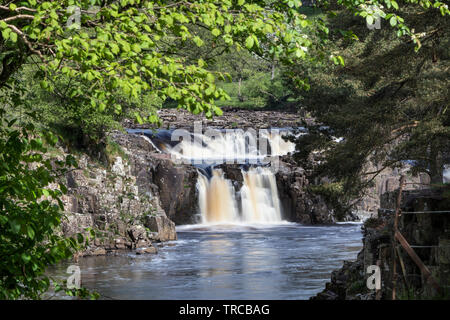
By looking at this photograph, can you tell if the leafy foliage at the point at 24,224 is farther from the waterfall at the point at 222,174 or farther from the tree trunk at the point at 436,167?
the waterfall at the point at 222,174

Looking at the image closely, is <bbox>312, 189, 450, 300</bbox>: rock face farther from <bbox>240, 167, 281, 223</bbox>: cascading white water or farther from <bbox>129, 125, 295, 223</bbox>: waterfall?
<bbox>240, 167, 281, 223</bbox>: cascading white water

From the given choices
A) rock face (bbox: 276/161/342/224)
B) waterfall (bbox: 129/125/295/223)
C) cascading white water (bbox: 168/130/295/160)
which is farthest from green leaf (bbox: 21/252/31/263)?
cascading white water (bbox: 168/130/295/160)

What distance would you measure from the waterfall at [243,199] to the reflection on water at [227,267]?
3988 millimetres

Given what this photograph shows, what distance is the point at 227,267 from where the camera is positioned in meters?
23.6

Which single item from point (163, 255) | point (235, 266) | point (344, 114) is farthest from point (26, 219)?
point (163, 255)

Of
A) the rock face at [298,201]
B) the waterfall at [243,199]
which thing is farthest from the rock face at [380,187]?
the waterfall at [243,199]

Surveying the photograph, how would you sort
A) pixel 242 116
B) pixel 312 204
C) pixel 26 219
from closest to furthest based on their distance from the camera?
pixel 26 219 → pixel 312 204 → pixel 242 116

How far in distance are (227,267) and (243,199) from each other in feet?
53.5

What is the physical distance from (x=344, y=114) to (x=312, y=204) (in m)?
22.0

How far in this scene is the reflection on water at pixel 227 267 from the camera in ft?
62.8

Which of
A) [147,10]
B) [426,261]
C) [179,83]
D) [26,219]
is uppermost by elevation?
[147,10]

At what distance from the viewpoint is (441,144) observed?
55.3 ft

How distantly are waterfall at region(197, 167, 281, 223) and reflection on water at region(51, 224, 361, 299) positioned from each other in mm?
3988

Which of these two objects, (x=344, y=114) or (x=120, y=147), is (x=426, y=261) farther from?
(x=120, y=147)
